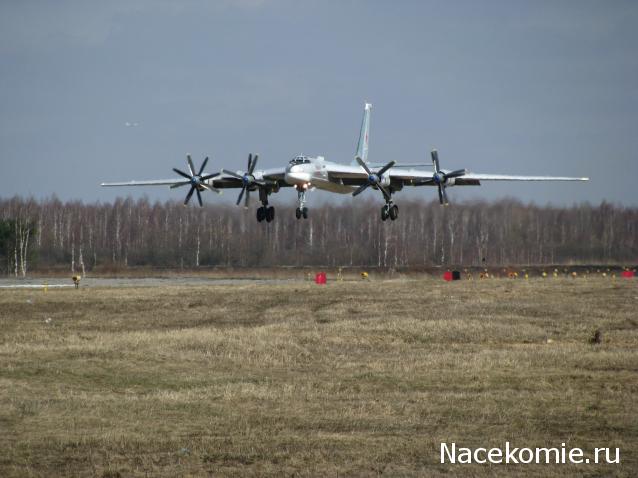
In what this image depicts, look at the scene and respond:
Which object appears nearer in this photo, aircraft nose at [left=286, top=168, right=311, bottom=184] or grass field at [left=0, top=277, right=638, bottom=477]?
grass field at [left=0, top=277, right=638, bottom=477]

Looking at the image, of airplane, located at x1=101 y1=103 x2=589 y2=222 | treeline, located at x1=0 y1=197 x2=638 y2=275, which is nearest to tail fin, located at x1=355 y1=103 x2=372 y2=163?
airplane, located at x1=101 y1=103 x2=589 y2=222

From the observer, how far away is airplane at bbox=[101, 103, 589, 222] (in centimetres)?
5519

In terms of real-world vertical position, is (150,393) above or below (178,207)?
below

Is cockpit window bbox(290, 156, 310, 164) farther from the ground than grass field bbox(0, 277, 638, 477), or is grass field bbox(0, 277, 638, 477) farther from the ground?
cockpit window bbox(290, 156, 310, 164)

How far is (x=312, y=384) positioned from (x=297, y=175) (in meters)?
28.9

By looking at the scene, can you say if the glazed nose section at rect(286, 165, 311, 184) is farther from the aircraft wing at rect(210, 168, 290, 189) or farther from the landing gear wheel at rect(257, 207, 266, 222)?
the landing gear wheel at rect(257, 207, 266, 222)

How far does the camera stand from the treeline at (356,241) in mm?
92938

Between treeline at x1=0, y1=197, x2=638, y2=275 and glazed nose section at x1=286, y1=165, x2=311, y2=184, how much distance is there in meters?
37.0

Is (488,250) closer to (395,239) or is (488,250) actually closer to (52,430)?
(395,239)

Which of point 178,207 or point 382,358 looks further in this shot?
point 178,207

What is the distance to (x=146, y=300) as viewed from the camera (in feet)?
175

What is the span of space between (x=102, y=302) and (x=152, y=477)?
123 feet

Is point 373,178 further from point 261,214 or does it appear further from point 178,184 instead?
point 178,184

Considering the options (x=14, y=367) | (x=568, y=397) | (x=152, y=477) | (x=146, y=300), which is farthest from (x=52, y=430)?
(x=146, y=300)
